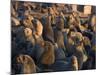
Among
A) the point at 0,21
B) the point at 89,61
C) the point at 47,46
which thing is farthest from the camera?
the point at 89,61

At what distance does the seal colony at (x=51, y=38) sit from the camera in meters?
2.08

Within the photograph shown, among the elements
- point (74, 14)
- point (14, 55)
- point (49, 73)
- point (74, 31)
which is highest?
point (74, 14)

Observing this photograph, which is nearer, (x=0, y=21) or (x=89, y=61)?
(x=0, y=21)

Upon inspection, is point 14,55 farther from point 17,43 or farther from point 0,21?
point 0,21

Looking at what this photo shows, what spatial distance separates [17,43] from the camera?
207cm

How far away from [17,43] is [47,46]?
0.29 m

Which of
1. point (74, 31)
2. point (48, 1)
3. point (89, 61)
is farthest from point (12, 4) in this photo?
point (89, 61)

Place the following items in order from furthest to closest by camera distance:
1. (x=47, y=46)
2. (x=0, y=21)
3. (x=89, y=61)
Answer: (x=89, y=61)
(x=47, y=46)
(x=0, y=21)

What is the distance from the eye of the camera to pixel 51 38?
2178mm

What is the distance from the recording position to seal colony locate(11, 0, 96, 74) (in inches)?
81.7

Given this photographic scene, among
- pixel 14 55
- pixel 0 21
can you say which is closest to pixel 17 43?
pixel 14 55

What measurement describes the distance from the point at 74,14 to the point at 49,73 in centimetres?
64

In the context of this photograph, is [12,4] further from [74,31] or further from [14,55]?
[74,31]

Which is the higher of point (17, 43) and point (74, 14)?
point (74, 14)
